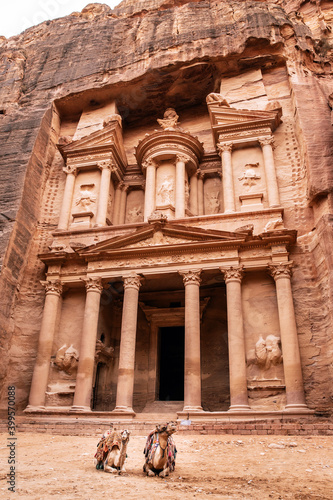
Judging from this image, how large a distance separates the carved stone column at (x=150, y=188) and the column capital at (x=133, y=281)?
3.35m

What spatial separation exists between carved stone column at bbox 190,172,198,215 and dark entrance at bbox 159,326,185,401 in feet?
18.1

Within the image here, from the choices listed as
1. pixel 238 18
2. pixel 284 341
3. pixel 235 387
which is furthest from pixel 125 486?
pixel 238 18

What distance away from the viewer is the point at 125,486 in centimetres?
552

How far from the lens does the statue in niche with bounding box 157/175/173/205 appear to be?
1852cm

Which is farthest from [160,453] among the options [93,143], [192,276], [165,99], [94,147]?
[165,99]

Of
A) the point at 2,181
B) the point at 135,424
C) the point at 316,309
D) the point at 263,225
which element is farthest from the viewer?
the point at 2,181

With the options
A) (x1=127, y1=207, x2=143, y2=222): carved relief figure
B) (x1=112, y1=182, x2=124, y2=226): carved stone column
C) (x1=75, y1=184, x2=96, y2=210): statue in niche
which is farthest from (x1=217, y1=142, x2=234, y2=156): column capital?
(x1=75, y1=184, x2=96, y2=210): statue in niche

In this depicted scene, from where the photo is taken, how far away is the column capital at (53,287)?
16.0 meters

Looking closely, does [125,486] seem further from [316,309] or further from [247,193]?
[247,193]

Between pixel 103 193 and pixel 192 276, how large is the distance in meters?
6.66

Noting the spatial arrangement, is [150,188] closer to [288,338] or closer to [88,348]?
[88,348]

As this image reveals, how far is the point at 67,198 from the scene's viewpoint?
1903 centimetres

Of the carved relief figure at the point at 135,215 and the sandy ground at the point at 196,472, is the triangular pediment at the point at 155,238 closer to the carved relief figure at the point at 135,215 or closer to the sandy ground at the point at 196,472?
the carved relief figure at the point at 135,215

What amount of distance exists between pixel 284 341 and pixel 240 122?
10.3 meters
